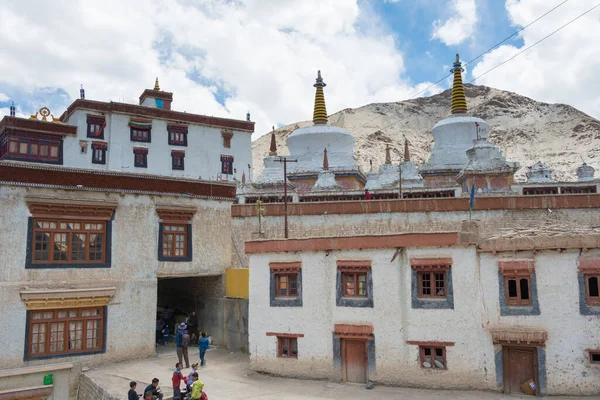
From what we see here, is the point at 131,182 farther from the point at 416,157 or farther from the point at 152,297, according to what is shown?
the point at 416,157

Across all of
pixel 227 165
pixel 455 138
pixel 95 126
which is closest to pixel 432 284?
pixel 227 165

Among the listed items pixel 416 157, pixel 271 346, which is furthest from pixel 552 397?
pixel 416 157

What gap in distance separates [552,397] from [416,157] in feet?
268

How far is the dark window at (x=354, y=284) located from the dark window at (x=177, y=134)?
29.7m

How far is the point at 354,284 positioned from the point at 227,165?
30.4 metres

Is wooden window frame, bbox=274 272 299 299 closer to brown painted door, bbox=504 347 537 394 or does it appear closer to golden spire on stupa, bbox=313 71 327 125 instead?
brown painted door, bbox=504 347 537 394

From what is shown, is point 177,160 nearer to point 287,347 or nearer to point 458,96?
point 458,96

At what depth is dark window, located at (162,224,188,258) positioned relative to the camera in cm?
2200

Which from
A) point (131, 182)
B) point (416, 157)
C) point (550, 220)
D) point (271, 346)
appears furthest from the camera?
point (416, 157)

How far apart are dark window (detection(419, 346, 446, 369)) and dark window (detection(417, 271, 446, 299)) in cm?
166

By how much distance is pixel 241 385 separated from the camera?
55.7ft

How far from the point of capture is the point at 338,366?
17.2 metres

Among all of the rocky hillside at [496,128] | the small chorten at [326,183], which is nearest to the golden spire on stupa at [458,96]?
the small chorten at [326,183]

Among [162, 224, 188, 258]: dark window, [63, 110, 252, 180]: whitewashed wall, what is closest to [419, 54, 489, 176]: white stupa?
[63, 110, 252, 180]: whitewashed wall
